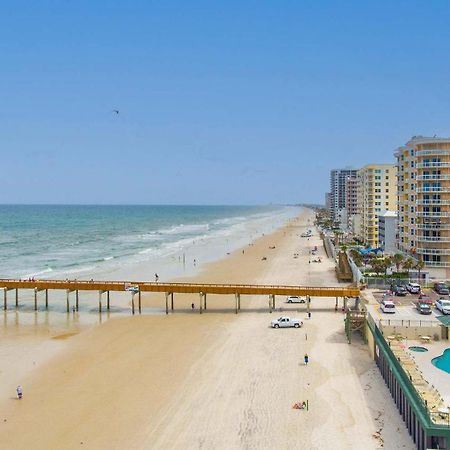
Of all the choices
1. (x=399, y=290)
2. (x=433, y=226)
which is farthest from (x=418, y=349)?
(x=433, y=226)

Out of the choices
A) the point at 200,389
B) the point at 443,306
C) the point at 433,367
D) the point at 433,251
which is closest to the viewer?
the point at 433,367

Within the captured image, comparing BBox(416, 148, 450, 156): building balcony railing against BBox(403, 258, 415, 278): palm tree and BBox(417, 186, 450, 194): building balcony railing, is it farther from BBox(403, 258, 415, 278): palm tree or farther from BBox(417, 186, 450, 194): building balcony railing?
BBox(403, 258, 415, 278): palm tree

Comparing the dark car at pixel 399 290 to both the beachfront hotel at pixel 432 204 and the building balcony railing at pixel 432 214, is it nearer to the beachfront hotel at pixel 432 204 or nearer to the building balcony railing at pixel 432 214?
the beachfront hotel at pixel 432 204

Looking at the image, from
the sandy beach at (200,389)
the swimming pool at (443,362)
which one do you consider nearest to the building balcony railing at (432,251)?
the sandy beach at (200,389)

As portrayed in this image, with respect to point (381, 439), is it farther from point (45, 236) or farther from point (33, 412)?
point (45, 236)

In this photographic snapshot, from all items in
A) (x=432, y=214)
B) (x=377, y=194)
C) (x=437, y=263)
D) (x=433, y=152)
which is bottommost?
(x=437, y=263)

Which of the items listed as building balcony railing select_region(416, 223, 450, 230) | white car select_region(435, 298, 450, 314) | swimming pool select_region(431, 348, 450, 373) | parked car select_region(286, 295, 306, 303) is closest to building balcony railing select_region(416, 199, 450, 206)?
building balcony railing select_region(416, 223, 450, 230)

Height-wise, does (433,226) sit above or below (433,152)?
below

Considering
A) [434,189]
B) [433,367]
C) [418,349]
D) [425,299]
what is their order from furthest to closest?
[434,189] → [425,299] → [418,349] → [433,367]

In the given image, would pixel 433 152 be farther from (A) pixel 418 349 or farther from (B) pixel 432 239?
(A) pixel 418 349
